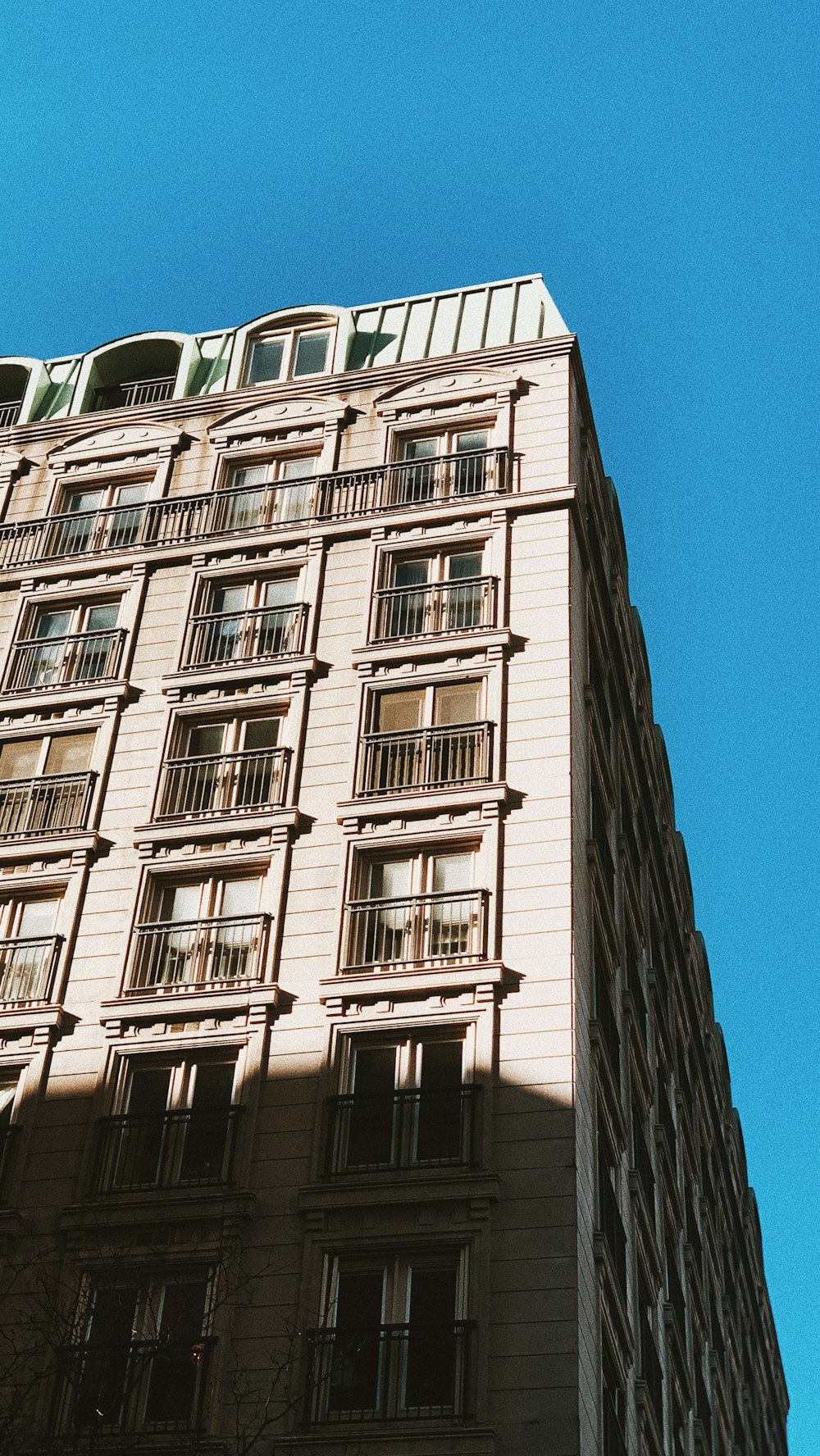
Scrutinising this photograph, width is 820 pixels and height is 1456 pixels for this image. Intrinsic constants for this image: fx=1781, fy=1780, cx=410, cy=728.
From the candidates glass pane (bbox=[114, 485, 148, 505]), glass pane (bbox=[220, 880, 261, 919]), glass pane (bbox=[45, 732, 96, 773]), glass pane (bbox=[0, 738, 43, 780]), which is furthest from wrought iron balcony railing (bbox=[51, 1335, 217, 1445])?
glass pane (bbox=[114, 485, 148, 505])

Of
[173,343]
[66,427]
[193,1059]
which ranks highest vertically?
[173,343]

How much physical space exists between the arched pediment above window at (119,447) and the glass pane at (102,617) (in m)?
5.08

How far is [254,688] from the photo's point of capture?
3794cm

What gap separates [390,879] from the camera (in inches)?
1321

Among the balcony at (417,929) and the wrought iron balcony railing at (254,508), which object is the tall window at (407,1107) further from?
the wrought iron balcony railing at (254,508)

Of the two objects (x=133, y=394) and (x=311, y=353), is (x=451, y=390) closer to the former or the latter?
(x=311, y=353)

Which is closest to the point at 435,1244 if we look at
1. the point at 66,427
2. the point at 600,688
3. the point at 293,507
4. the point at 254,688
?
the point at 254,688

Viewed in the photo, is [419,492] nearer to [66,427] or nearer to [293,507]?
[293,507]

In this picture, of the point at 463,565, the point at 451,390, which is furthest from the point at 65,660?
the point at 451,390

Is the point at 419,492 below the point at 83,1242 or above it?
above

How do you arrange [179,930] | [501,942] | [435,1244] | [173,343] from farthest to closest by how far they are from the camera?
[173,343]
[179,930]
[501,942]
[435,1244]

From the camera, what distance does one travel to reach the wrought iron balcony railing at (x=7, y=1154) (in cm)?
3064

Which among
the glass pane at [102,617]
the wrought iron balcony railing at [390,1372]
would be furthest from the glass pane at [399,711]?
the wrought iron balcony railing at [390,1372]

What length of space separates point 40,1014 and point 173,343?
72.6ft
